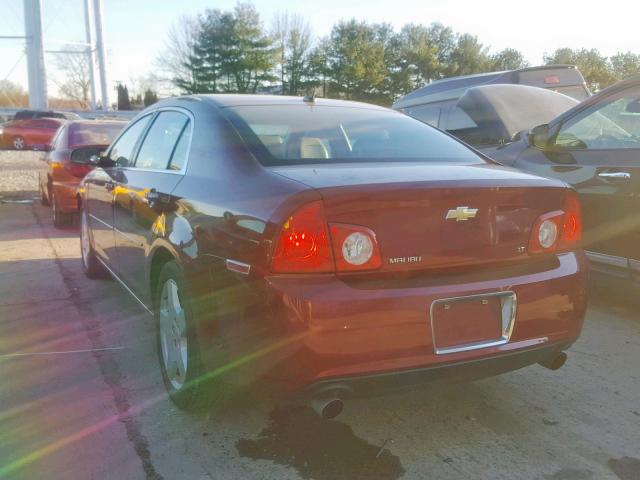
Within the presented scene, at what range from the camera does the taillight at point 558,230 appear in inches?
108

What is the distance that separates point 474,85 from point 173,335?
7598mm

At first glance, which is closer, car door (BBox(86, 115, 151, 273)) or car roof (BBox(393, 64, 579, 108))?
car door (BBox(86, 115, 151, 273))

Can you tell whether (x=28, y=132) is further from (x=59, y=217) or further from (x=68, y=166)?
(x=68, y=166)

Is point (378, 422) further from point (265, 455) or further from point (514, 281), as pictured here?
point (514, 281)

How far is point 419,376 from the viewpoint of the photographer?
2.39m

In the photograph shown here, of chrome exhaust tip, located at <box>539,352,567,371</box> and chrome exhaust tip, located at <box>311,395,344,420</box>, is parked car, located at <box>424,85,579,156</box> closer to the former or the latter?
chrome exhaust tip, located at <box>539,352,567,371</box>

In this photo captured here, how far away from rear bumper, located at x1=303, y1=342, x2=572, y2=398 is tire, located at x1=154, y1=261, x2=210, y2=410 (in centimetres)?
69

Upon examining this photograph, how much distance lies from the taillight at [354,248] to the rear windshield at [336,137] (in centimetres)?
60

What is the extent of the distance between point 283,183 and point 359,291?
0.54m

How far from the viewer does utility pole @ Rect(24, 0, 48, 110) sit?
42.0 metres

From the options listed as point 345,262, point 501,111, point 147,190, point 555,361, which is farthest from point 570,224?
point 501,111

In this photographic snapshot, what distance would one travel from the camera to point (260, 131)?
9.96 feet

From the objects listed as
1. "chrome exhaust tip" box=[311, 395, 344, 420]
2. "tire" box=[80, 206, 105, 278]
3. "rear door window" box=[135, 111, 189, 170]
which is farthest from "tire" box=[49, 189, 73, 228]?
"chrome exhaust tip" box=[311, 395, 344, 420]

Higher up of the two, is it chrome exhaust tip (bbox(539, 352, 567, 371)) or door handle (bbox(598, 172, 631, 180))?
door handle (bbox(598, 172, 631, 180))
